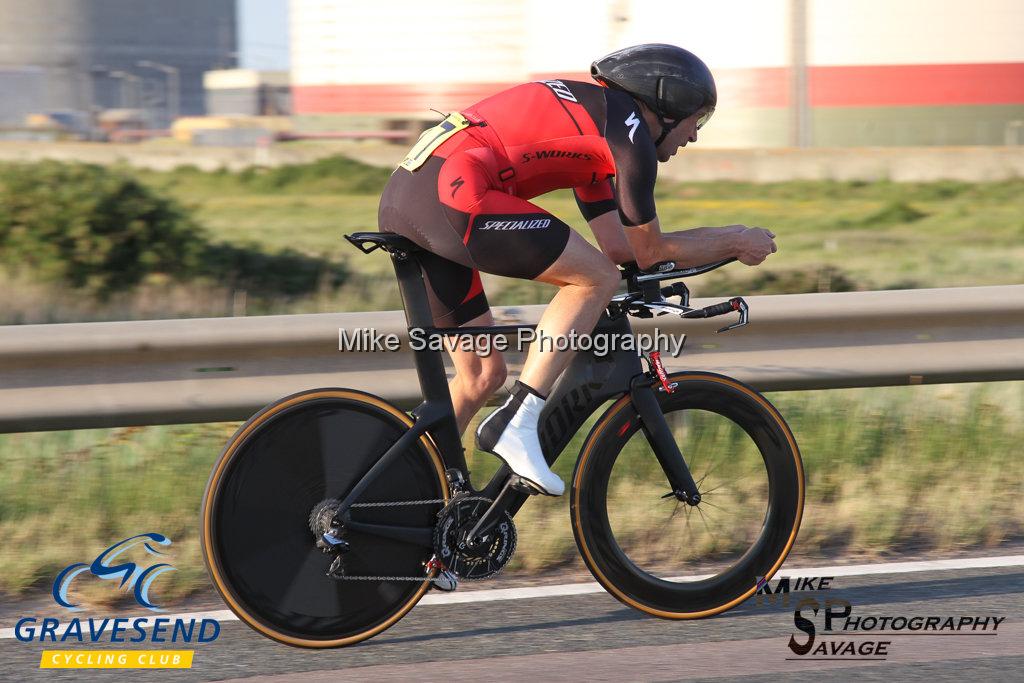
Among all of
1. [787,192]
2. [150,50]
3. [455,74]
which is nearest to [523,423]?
[787,192]

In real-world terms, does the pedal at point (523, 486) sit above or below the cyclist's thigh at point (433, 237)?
below

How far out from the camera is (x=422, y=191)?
13.0ft

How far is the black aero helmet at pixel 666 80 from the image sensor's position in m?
3.99

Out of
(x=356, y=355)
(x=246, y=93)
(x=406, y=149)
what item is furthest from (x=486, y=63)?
(x=356, y=355)

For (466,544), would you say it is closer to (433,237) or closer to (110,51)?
(433,237)

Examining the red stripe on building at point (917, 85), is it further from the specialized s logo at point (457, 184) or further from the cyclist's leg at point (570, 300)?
the specialized s logo at point (457, 184)

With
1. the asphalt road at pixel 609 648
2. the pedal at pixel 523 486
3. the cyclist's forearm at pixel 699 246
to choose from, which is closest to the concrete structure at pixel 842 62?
the asphalt road at pixel 609 648

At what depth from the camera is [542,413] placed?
13.6ft

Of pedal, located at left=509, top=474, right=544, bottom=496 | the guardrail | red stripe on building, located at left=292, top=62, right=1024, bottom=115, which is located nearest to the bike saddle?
pedal, located at left=509, top=474, right=544, bottom=496

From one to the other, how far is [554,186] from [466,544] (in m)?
1.15

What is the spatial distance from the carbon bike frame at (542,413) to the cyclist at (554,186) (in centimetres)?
9

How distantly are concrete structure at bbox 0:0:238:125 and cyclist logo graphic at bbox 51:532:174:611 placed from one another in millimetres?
53387

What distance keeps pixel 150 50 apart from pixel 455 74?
24.5 meters

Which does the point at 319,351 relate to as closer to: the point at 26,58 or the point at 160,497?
the point at 160,497
